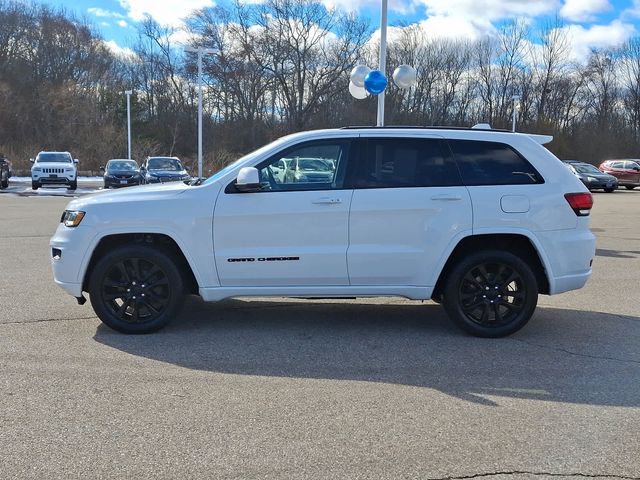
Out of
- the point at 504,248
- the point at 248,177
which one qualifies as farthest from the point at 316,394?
the point at 504,248

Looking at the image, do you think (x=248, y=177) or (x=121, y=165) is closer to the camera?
(x=248, y=177)

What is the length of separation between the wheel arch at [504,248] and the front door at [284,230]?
968 mm

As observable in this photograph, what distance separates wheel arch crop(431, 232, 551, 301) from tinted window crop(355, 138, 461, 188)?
59cm

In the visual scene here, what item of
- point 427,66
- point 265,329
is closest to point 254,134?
point 427,66

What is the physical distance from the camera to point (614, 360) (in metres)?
5.13

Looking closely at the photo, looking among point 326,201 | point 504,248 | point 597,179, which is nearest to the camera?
point 326,201

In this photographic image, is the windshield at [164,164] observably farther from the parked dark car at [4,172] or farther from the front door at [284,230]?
the front door at [284,230]

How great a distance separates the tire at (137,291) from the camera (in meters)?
5.57

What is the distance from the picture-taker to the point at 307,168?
563 centimetres

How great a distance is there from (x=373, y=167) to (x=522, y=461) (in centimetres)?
299

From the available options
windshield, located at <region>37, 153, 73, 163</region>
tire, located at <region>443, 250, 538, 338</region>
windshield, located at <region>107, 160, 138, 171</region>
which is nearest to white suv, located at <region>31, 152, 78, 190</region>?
windshield, located at <region>37, 153, 73, 163</region>

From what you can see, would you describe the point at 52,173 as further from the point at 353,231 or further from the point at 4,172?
the point at 353,231

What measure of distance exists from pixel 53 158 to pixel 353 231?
25663 mm

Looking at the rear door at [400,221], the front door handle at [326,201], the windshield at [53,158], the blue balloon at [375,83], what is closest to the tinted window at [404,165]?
the rear door at [400,221]
